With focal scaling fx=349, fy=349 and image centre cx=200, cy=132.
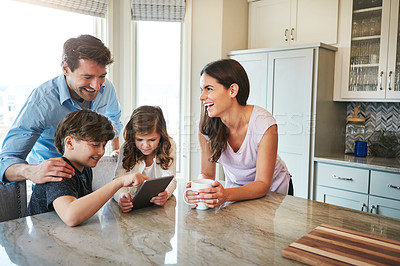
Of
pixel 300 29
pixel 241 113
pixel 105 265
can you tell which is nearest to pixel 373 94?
pixel 300 29

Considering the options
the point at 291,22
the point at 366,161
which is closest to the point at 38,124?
the point at 366,161

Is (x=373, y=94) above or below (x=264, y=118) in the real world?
above

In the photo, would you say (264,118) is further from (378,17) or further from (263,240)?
(378,17)

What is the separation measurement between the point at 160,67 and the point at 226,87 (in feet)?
6.60

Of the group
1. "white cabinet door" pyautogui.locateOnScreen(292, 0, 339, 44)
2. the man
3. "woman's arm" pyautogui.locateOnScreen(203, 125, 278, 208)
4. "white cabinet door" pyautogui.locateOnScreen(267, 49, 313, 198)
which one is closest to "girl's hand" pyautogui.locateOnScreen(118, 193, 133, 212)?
"woman's arm" pyautogui.locateOnScreen(203, 125, 278, 208)

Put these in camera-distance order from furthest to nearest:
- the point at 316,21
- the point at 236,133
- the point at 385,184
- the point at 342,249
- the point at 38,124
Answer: the point at 316,21, the point at 385,184, the point at 236,133, the point at 38,124, the point at 342,249

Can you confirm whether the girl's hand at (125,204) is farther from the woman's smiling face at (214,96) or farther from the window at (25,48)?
the window at (25,48)

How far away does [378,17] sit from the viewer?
9.61 ft

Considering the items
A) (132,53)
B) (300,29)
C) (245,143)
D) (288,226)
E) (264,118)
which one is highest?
(300,29)

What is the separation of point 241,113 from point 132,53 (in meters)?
2.00

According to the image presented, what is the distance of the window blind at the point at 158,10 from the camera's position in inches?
130

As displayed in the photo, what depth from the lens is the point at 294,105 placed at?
123 inches

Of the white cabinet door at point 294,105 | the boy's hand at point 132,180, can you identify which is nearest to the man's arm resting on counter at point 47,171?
the boy's hand at point 132,180

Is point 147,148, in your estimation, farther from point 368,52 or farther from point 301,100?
point 368,52
